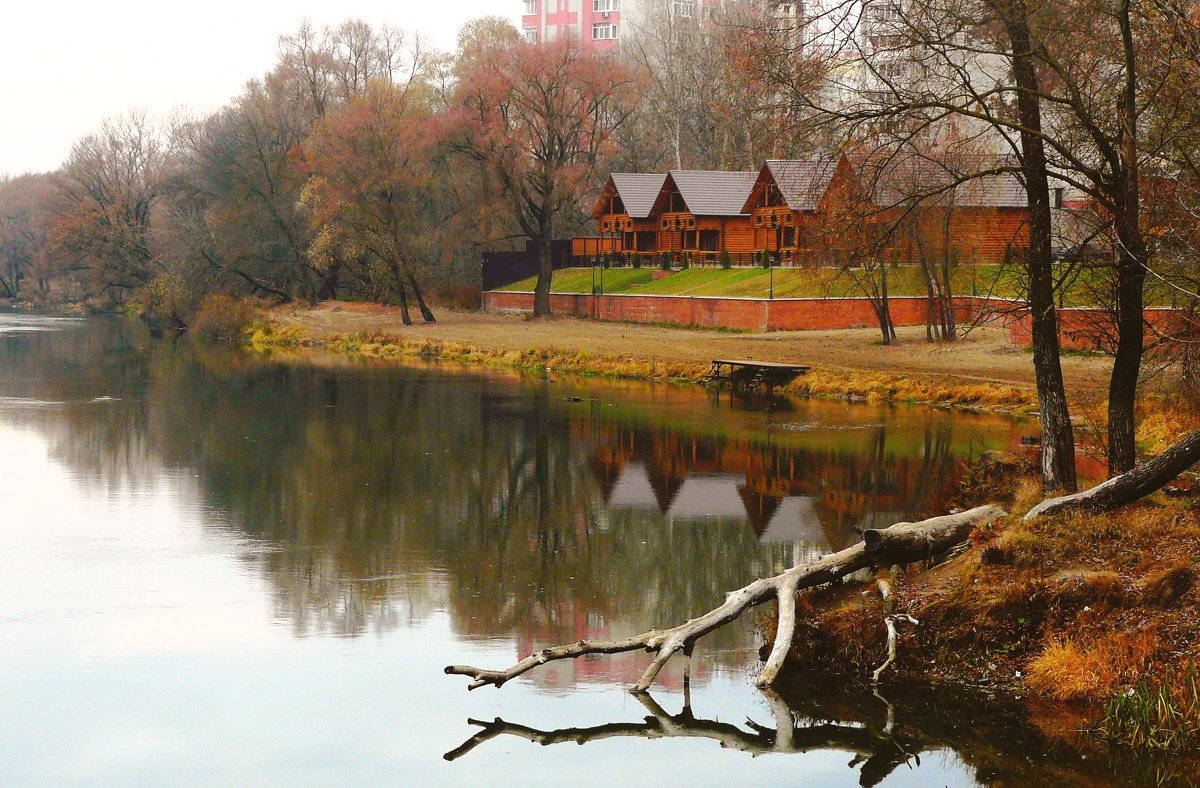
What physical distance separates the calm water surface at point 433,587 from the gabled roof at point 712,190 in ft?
104

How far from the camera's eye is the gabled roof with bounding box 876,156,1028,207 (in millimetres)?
14844

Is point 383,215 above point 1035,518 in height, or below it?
above

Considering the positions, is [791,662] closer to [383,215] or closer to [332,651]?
[332,651]

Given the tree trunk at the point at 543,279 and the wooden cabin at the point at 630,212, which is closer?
the tree trunk at the point at 543,279

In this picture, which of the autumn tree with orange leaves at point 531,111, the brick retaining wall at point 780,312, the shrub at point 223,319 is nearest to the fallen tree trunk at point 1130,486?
the brick retaining wall at point 780,312

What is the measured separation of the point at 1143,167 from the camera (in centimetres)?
1520

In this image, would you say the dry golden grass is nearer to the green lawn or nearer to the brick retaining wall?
the green lawn

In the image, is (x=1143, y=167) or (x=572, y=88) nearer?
(x=1143, y=167)

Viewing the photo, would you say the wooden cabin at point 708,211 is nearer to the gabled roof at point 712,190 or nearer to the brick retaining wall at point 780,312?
the gabled roof at point 712,190

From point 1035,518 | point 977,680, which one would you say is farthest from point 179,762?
point 1035,518

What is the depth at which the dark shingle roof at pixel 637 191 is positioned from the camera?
66.6m

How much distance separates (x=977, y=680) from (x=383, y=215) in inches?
1871

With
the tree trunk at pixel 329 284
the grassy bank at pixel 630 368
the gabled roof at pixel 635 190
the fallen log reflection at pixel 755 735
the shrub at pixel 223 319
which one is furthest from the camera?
the tree trunk at pixel 329 284

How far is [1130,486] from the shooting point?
43.2ft
